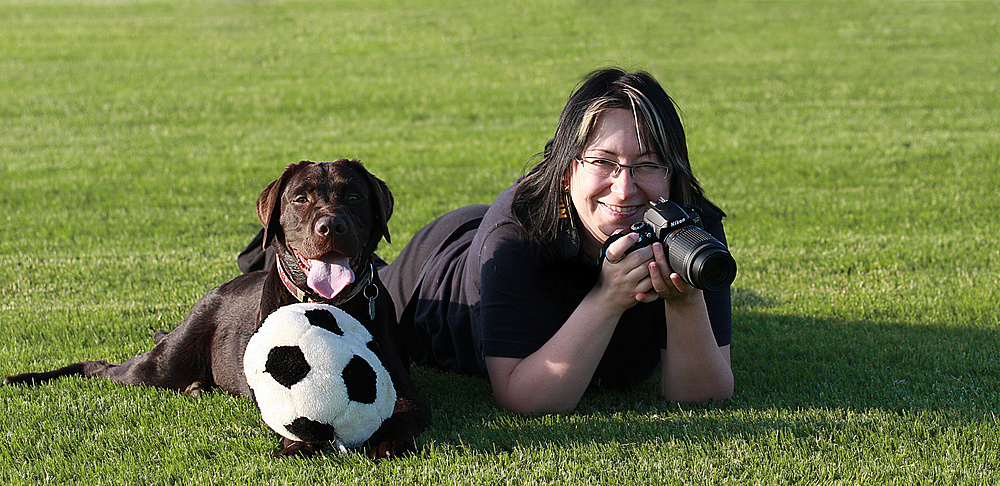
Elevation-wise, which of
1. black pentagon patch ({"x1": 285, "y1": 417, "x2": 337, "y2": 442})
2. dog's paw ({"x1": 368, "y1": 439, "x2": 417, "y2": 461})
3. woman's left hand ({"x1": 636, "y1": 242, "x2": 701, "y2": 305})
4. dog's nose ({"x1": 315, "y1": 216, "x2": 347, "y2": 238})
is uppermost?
dog's nose ({"x1": 315, "y1": 216, "x2": 347, "y2": 238})

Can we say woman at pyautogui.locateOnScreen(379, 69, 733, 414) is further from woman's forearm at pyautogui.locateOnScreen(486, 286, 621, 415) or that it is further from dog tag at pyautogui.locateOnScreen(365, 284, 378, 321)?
dog tag at pyautogui.locateOnScreen(365, 284, 378, 321)

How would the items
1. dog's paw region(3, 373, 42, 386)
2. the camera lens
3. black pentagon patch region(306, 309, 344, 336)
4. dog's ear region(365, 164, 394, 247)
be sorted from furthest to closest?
dog's paw region(3, 373, 42, 386) < dog's ear region(365, 164, 394, 247) < black pentagon patch region(306, 309, 344, 336) < the camera lens

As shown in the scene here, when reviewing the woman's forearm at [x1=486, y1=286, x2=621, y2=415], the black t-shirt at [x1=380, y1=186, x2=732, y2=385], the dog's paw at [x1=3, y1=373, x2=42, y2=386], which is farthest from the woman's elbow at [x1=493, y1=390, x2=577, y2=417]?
the dog's paw at [x1=3, y1=373, x2=42, y2=386]

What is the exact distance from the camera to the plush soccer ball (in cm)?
321

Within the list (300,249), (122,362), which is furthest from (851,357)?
(122,362)

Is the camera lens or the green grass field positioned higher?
the camera lens

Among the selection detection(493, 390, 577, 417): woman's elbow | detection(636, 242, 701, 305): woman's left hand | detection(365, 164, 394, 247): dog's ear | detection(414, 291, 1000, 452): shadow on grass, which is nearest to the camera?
detection(636, 242, 701, 305): woman's left hand

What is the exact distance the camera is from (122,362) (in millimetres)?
4703

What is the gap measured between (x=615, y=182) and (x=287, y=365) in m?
1.41

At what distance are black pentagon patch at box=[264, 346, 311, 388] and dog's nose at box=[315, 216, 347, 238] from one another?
0.48 metres

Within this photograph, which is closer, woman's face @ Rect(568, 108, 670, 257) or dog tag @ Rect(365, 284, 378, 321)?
woman's face @ Rect(568, 108, 670, 257)

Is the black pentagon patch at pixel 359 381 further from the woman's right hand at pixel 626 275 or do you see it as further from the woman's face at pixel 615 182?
the woman's face at pixel 615 182

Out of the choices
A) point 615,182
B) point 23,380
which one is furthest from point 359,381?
point 23,380

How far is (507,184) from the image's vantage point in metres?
9.79
